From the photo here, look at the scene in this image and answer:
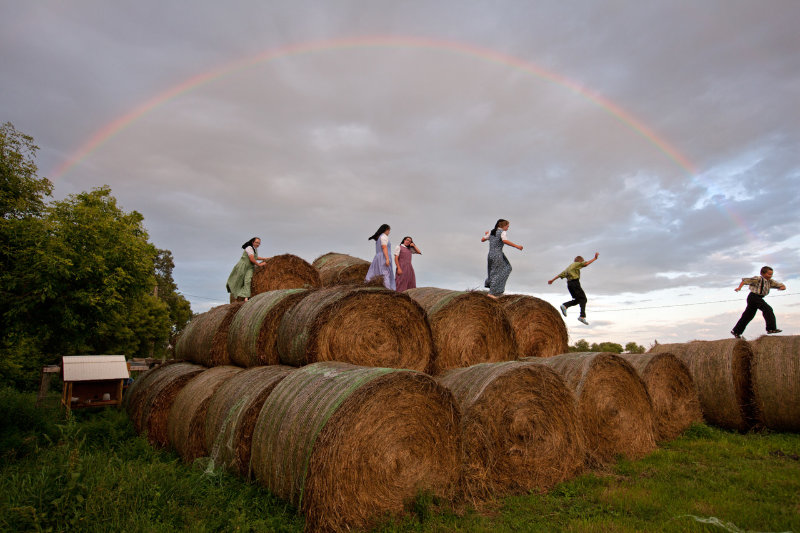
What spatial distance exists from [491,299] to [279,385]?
4331 millimetres

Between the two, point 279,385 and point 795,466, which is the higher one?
point 279,385

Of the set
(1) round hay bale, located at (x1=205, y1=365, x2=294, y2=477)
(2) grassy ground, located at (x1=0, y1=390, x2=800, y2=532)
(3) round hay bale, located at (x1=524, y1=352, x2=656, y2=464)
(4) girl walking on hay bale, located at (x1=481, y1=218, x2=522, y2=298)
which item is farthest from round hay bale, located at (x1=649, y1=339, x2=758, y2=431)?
(1) round hay bale, located at (x1=205, y1=365, x2=294, y2=477)

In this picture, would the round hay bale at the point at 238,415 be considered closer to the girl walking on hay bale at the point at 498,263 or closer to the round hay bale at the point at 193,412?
the round hay bale at the point at 193,412

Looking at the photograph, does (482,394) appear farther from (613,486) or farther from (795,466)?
(795,466)

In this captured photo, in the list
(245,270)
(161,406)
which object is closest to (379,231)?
(245,270)

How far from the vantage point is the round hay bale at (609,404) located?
707 cm

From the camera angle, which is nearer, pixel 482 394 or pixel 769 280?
pixel 482 394

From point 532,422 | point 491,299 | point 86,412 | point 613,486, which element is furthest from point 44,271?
point 613,486

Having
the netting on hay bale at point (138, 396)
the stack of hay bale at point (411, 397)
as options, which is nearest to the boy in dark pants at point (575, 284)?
the stack of hay bale at point (411, 397)

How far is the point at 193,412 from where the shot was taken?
7.53 meters

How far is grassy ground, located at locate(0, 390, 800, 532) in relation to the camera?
4.19 meters

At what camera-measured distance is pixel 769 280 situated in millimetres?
11000

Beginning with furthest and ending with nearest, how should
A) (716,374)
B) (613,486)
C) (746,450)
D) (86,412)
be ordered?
1. (86,412)
2. (716,374)
3. (746,450)
4. (613,486)

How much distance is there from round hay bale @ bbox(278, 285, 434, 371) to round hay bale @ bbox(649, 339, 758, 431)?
6131 mm
